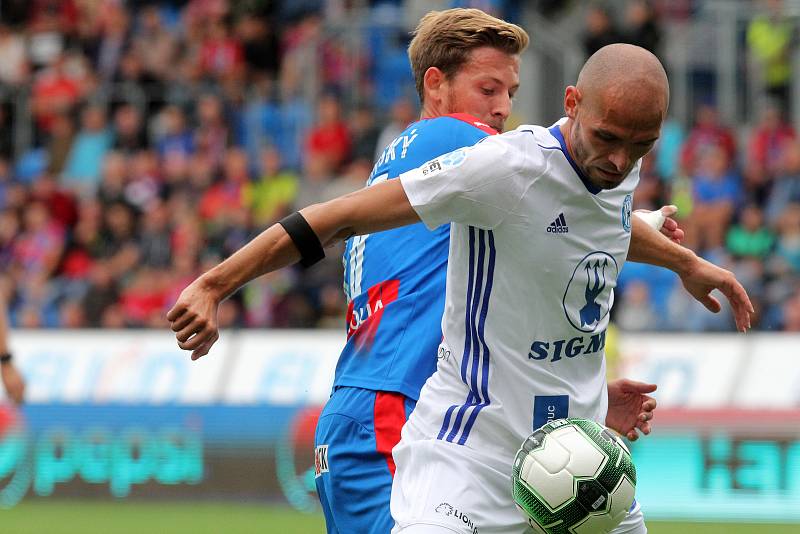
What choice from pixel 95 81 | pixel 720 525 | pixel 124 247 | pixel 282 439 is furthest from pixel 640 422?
pixel 95 81

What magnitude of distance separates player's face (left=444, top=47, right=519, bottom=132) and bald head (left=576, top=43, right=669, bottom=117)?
1.12 metres

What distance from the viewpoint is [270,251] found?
13.7 ft

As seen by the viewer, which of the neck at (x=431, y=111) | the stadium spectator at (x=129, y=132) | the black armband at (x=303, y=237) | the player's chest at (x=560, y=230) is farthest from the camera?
the stadium spectator at (x=129, y=132)

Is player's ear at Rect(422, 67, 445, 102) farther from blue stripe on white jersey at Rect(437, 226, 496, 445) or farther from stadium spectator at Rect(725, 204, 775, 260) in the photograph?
stadium spectator at Rect(725, 204, 775, 260)

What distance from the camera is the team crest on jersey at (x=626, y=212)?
4695 millimetres

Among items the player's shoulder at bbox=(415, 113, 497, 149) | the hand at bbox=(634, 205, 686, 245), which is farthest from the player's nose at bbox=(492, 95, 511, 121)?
the hand at bbox=(634, 205, 686, 245)

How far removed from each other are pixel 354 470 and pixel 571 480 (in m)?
0.91

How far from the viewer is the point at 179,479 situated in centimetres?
1427

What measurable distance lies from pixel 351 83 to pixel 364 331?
565 inches

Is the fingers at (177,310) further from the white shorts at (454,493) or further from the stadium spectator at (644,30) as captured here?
the stadium spectator at (644,30)

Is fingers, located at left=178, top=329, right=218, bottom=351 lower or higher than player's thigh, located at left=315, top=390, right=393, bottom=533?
higher

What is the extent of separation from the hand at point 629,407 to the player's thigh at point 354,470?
900mm

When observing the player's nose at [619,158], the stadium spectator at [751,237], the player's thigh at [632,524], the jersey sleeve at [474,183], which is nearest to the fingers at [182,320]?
the jersey sleeve at [474,183]

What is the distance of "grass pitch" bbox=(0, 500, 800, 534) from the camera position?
38.8 feet
